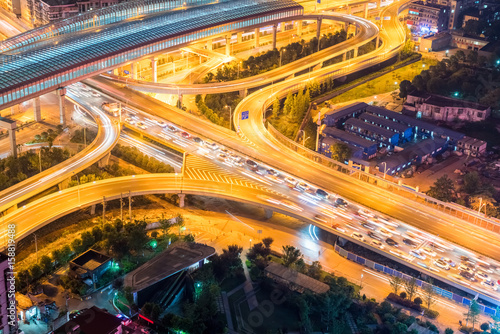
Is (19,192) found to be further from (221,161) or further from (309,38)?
(309,38)

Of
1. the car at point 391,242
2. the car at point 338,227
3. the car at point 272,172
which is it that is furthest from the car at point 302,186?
the car at point 391,242

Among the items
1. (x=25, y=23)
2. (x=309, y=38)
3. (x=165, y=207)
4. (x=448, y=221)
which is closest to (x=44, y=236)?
(x=165, y=207)

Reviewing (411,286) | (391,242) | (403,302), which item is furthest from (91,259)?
(411,286)

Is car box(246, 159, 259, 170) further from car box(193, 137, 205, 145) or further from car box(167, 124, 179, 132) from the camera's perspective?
car box(167, 124, 179, 132)

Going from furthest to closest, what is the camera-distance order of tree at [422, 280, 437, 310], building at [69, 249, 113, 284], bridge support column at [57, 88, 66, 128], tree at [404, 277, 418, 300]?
bridge support column at [57, 88, 66, 128], tree at [404, 277, 418, 300], tree at [422, 280, 437, 310], building at [69, 249, 113, 284]

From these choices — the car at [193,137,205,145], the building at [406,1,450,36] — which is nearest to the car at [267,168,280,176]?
the car at [193,137,205,145]

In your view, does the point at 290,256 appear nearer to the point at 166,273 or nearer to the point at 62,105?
the point at 166,273

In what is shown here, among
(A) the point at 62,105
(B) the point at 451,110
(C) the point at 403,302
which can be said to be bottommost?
(C) the point at 403,302
